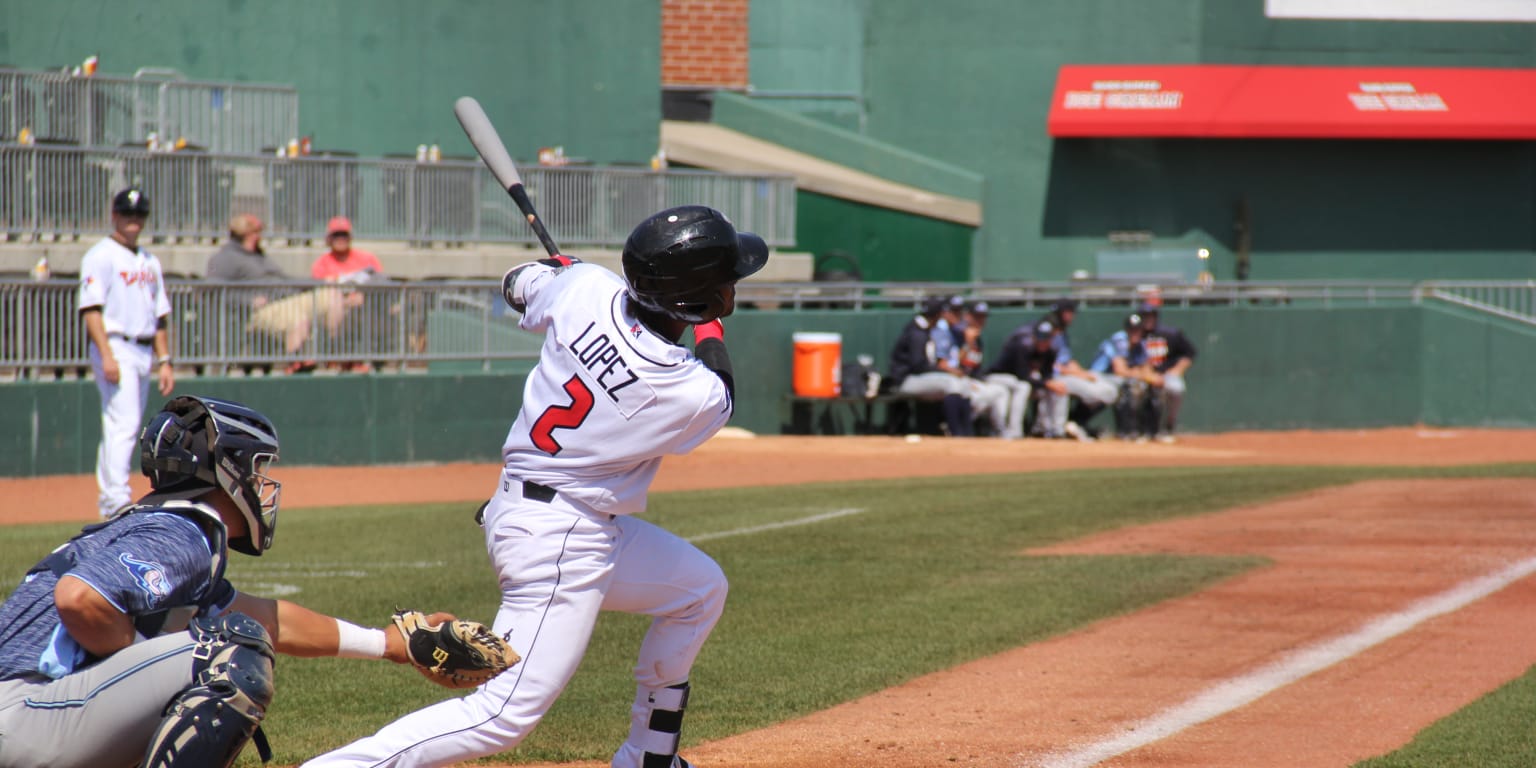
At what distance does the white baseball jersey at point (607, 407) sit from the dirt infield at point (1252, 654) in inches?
62.2

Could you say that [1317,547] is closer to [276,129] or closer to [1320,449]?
[1320,449]

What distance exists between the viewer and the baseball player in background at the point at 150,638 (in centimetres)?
352

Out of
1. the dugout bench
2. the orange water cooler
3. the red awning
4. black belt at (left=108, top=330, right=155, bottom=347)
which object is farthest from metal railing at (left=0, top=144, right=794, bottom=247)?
the red awning

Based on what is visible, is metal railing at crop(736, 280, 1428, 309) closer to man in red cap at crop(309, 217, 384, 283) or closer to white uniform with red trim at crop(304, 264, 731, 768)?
man in red cap at crop(309, 217, 384, 283)

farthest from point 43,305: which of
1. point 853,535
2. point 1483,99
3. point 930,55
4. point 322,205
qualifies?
point 1483,99

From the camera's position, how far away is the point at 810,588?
356 inches

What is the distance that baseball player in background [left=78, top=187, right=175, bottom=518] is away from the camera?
1053 centimetres

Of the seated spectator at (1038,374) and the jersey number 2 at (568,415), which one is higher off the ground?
the jersey number 2 at (568,415)

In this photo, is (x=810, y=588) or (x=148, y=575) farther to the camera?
(x=810, y=588)

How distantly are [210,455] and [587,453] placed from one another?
3.29 feet

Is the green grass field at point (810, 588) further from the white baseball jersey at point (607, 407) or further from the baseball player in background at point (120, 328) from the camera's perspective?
the white baseball jersey at point (607, 407)

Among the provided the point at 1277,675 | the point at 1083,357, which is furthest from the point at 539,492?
the point at 1083,357

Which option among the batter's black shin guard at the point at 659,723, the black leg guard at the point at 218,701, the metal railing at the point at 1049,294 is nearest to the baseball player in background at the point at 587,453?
the batter's black shin guard at the point at 659,723

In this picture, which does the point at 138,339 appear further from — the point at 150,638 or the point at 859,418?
the point at 859,418
